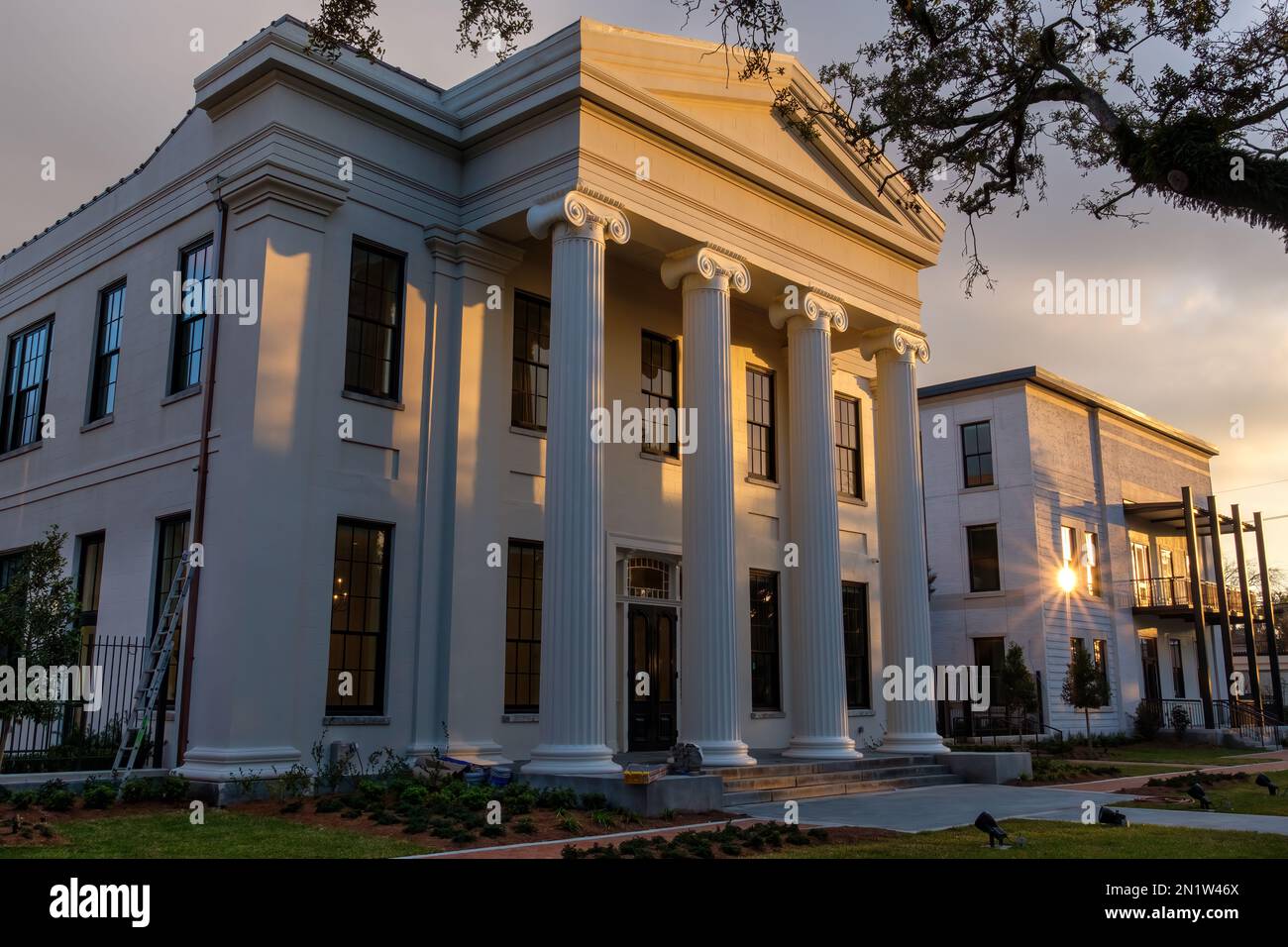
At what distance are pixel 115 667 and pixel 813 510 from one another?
11.6 meters

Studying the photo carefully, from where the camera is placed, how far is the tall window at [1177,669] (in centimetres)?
4191

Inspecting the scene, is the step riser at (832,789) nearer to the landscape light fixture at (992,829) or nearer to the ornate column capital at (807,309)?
the landscape light fixture at (992,829)

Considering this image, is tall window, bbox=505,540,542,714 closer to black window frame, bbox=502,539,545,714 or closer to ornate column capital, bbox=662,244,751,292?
black window frame, bbox=502,539,545,714

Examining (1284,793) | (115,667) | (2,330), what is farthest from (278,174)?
(1284,793)

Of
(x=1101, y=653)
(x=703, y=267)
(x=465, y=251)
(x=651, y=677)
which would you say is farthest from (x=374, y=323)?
(x=1101, y=653)

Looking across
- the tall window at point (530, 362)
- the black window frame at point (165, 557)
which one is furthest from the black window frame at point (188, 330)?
the tall window at point (530, 362)

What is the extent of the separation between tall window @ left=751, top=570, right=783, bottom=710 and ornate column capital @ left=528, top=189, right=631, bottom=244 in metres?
8.28

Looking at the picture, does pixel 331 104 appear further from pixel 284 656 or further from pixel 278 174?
pixel 284 656

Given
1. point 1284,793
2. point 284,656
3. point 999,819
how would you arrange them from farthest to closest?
point 1284,793
point 284,656
point 999,819

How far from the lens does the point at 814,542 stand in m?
19.8

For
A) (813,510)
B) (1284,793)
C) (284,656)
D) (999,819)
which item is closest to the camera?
(999,819)

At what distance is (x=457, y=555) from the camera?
17.0 metres

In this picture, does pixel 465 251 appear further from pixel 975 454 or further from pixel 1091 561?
pixel 1091 561

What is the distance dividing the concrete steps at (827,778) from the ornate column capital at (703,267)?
25.6 ft
